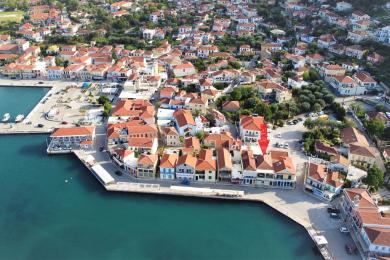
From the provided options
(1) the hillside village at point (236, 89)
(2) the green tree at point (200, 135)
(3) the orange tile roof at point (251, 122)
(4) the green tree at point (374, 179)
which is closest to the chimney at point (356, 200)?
(1) the hillside village at point (236, 89)

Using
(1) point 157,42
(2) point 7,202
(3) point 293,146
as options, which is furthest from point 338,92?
(2) point 7,202

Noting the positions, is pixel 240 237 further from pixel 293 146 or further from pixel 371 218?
pixel 293 146

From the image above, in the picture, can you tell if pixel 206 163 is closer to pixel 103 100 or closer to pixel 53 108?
pixel 103 100

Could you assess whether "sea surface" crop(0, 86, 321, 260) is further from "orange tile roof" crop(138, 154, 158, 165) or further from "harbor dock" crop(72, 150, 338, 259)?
"orange tile roof" crop(138, 154, 158, 165)

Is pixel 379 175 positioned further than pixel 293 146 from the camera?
No

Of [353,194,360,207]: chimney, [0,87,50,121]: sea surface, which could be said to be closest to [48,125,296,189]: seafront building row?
[353,194,360,207]: chimney

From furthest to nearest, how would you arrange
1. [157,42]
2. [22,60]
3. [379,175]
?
[157,42], [22,60], [379,175]
